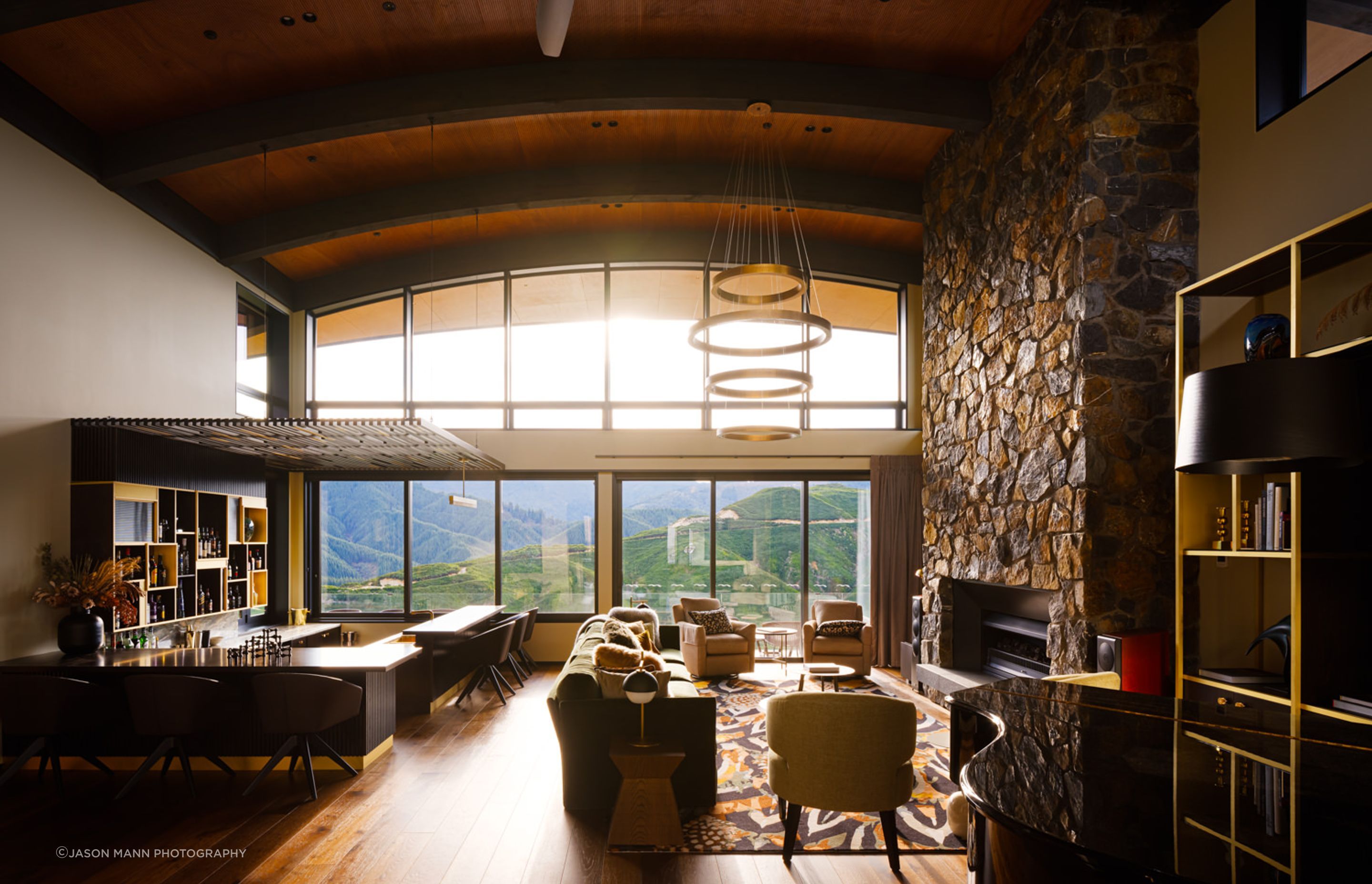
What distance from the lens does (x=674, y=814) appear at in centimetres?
432

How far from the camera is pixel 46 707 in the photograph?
5.00 meters

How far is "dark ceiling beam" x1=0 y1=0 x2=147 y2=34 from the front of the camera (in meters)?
4.43

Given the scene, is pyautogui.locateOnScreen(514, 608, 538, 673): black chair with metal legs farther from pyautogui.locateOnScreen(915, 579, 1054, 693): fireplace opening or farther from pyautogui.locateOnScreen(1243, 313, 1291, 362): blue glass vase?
pyautogui.locateOnScreen(1243, 313, 1291, 362): blue glass vase

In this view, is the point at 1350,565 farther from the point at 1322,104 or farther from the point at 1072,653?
the point at 1322,104

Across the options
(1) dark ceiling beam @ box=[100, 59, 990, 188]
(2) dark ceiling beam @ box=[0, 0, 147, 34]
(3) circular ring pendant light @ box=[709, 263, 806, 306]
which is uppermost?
(1) dark ceiling beam @ box=[100, 59, 990, 188]

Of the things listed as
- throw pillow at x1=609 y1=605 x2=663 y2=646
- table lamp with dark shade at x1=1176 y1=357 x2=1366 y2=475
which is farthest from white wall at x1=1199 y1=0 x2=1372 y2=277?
throw pillow at x1=609 y1=605 x2=663 y2=646

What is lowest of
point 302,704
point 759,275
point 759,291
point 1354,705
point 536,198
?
point 302,704

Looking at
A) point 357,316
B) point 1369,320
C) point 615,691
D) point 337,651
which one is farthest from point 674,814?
point 357,316

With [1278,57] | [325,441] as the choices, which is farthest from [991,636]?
[325,441]

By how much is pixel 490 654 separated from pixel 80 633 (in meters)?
3.33

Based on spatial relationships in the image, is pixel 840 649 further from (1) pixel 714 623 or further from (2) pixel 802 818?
(2) pixel 802 818

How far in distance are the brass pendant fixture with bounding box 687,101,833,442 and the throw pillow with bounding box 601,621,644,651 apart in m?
2.11

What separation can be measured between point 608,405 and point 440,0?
5.64m

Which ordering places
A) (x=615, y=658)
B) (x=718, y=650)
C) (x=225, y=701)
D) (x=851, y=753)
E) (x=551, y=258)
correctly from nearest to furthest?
(x=851, y=753)
(x=615, y=658)
(x=225, y=701)
(x=718, y=650)
(x=551, y=258)
